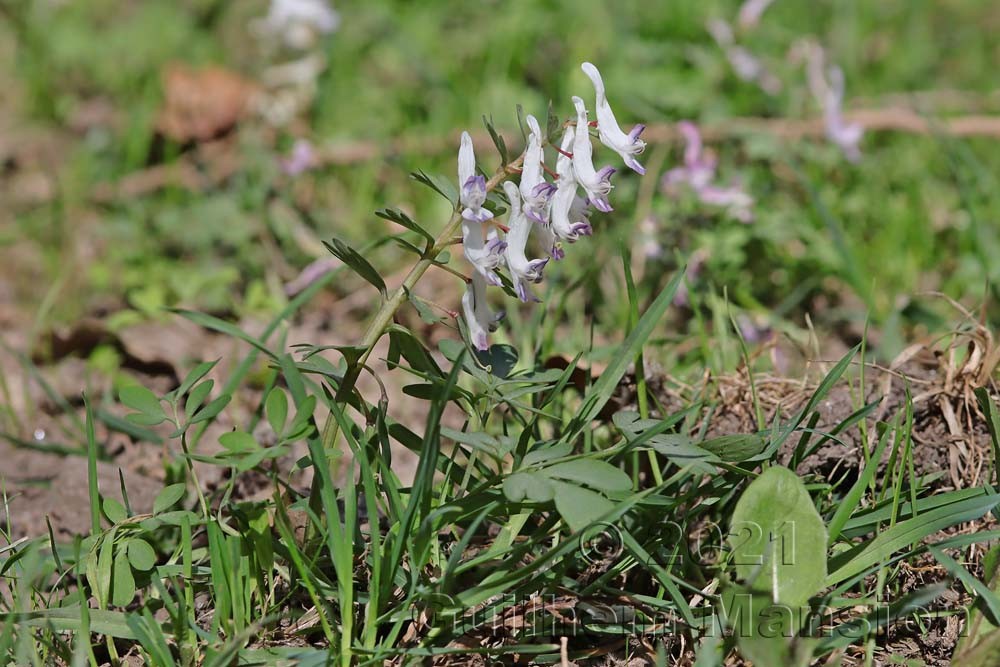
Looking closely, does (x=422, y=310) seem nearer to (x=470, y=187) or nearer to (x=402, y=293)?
(x=402, y=293)

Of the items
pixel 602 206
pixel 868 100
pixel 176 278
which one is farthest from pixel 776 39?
pixel 602 206

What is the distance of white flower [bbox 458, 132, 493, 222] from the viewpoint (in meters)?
1.70

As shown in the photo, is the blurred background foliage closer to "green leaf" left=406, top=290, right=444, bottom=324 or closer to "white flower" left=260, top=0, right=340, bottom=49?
"white flower" left=260, top=0, right=340, bottom=49

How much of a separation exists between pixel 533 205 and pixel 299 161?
7.91ft

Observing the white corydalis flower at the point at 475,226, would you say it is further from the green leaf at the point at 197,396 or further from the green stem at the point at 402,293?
the green leaf at the point at 197,396

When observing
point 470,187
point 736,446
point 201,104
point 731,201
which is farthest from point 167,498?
point 201,104

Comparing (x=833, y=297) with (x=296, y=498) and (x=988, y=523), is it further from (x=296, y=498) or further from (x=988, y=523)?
(x=296, y=498)

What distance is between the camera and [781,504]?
179 cm

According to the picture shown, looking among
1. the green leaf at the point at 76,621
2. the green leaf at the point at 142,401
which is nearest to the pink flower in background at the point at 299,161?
the green leaf at the point at 142,401

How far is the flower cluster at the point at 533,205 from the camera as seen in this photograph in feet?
5.73

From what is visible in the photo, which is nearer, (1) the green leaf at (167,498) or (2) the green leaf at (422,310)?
(2) the green leaf at (422,310)

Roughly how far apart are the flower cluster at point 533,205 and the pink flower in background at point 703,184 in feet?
5.59

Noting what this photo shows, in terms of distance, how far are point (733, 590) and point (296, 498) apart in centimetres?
93

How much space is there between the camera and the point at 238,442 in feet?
5.75
